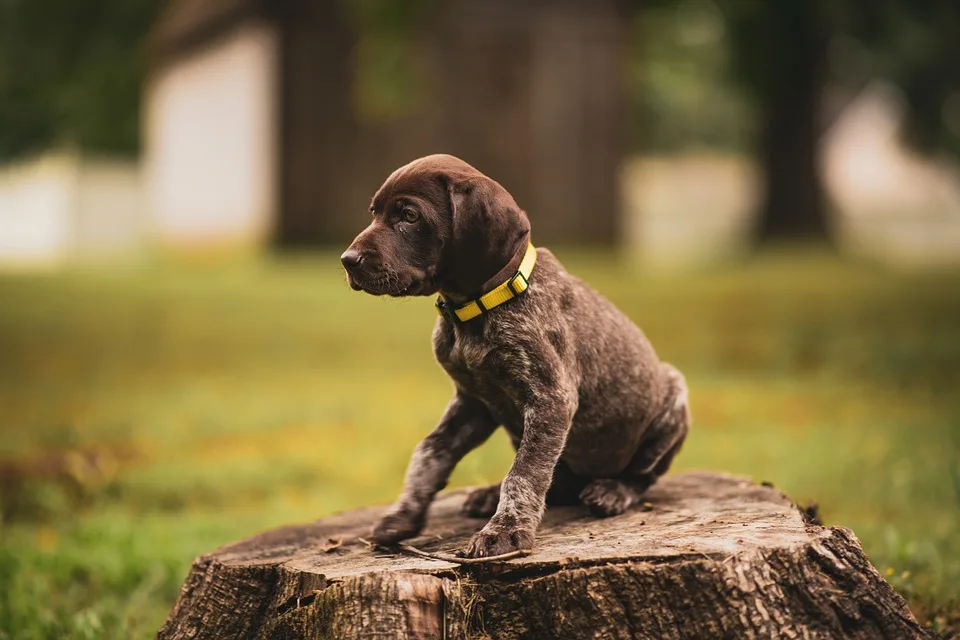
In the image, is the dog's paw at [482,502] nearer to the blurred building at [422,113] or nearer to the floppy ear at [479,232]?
the floppy ear at [479,232]

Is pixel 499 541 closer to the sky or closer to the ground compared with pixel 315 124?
closer to the ground

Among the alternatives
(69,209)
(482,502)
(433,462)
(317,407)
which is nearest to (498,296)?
(433,462)

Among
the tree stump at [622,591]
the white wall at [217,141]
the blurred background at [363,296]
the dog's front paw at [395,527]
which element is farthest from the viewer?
the white wall at [217,141]

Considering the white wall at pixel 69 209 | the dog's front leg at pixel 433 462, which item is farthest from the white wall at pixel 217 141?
the dog's front leg at pixel 433 462

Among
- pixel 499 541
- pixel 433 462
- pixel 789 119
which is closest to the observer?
pixel 499 541

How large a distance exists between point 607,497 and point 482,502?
51cm

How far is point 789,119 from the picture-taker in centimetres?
1827

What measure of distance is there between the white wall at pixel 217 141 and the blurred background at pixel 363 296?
8cm

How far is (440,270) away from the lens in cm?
351

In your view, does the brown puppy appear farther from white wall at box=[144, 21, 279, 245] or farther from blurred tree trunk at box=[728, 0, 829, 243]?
blurred tree trunk at box=[728, 0, 829, 243]

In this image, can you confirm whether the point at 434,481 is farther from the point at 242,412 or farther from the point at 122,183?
the point at 122,183

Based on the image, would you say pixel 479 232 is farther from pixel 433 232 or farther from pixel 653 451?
pixel 653 451

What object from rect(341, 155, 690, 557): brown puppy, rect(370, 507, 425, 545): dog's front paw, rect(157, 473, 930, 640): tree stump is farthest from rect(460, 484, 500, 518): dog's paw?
rect(157, 473, 930, 640): tree stump

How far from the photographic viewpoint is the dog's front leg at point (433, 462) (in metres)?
3.76
